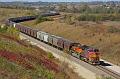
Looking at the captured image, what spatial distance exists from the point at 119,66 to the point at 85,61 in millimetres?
4074

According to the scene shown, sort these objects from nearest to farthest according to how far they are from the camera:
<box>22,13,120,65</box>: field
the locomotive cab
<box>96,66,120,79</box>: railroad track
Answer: <box>96,66,120,79</box>: railroad track → the locomotive cab → <box>22,13,120,65</box>: field

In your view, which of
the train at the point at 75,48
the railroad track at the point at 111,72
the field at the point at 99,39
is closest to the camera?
the railroad track at the point at 111,72

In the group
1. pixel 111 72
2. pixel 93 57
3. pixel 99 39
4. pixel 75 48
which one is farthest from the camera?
pixel 99 39

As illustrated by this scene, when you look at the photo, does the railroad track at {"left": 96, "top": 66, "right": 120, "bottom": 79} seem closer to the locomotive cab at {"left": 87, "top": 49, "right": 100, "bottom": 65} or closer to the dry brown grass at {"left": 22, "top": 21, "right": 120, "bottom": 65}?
the locomotive cab at {"left": 87, "top": 49, "right": 100, "bottom": 65}

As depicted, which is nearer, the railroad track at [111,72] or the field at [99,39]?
the railroad track at [111,72]

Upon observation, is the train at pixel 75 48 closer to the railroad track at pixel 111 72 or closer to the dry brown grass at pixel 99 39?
the railroad track at pixel 111 72

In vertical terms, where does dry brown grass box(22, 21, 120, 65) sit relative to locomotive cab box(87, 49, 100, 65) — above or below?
below

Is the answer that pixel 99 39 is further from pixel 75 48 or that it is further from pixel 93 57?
pixel 93 57

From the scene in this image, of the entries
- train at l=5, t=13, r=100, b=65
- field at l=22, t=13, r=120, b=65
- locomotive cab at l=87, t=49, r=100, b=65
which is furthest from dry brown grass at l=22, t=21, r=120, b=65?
train at l=5, t=13, r=100, b=65

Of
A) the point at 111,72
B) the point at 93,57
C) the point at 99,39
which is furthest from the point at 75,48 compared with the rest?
the point at 99,39

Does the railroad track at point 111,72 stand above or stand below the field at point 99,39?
above

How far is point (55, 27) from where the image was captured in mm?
99125

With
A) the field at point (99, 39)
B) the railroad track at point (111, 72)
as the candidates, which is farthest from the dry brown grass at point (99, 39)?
the railroad track at point (111, 72)

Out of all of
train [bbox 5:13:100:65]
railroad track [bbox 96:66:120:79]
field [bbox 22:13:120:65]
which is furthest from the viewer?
field [bbox 22:13:120:65]
